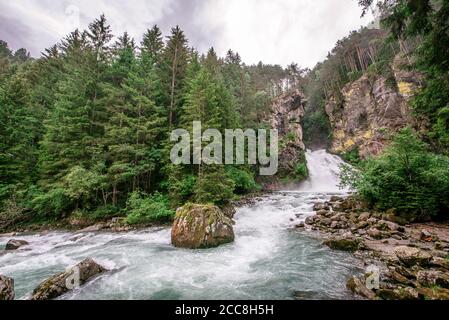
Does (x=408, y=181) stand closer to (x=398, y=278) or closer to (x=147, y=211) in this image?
(x=398, y=278)

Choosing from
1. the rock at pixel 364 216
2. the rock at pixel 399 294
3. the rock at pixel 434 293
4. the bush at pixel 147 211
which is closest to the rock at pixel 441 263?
the rock at pixel 434 293

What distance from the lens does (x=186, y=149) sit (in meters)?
14.4

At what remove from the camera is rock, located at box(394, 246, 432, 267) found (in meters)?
6.17

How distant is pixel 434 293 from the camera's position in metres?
4.49

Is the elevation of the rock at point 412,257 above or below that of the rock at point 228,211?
below

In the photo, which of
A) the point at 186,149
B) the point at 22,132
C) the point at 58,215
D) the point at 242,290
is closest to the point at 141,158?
the point at 186,149

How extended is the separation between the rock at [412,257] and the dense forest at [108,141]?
29.9 ft

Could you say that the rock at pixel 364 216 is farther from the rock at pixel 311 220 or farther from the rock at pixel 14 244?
the rock at pixel 14 244

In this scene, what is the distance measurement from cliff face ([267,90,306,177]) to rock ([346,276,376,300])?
25384mm

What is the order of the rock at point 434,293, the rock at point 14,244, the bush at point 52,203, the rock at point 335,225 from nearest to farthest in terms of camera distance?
the rock at point 434,293 → the rock at point 14,244 → the rock at point 335,225 → the bush at point 52,203

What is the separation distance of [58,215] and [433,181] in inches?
889

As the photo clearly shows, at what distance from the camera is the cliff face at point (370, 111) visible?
87.2 feet

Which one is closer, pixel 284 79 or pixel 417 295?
pixel 417 295

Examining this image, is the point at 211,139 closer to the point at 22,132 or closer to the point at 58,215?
the point at 58,215
